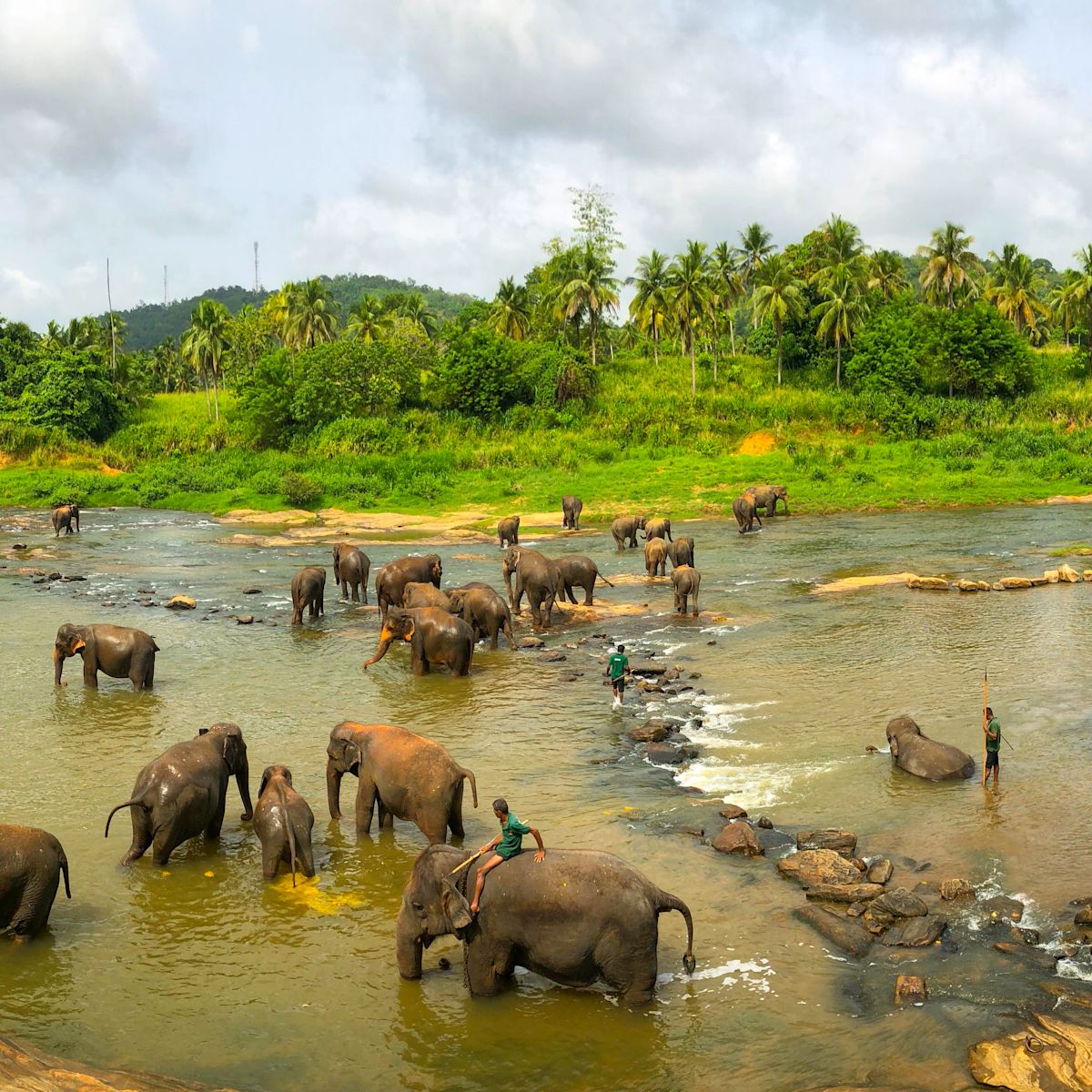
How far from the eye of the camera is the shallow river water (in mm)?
8344

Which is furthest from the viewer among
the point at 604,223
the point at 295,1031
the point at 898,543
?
the point at 604,223

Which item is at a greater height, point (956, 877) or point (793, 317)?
point (793, 317)

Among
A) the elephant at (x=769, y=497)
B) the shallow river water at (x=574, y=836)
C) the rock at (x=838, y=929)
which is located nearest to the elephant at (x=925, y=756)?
the shallow river water at (x=574, y=836)

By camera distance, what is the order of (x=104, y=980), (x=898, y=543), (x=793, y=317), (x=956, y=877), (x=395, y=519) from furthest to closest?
1. (x=793, y=317)
2. (x=395, y=519)
3. (x=898, y=543)
4. (x=956, y=877)
5. (x=104, y=980)

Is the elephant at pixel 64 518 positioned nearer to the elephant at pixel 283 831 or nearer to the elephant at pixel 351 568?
the elephant at pixel 351 568

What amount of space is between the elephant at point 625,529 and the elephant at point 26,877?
27.2m

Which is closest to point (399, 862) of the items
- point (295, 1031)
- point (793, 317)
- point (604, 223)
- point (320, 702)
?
point (295, 1031)

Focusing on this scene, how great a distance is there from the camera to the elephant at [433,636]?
1927 centimetres

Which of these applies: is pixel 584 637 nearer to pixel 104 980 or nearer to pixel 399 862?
pixel 399 862

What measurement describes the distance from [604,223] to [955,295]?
26.5m

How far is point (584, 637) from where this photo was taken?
891 inches

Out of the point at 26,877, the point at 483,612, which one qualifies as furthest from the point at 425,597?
Result: the point at 26,877

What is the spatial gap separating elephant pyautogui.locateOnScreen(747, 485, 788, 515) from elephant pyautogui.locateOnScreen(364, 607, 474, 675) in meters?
24.6

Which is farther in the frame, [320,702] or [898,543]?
[898,543]
